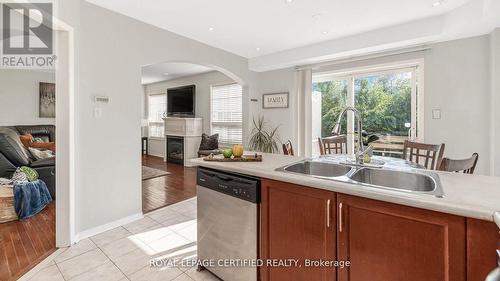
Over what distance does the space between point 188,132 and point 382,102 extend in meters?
4.73

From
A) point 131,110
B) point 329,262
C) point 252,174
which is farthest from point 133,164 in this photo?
point 329,262

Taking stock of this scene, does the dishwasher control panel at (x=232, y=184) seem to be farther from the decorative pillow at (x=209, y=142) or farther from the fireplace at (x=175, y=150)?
the fireplace at (x=175, y=150)

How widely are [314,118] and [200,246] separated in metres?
3.75

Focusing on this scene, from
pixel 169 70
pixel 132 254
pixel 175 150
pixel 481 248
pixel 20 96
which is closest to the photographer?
pixel 481 248

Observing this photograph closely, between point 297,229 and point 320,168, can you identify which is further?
point 320,168

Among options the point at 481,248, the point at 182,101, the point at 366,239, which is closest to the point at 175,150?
the point at 182,101

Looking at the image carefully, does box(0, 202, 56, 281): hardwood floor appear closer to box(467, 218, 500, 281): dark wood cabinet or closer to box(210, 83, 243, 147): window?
box(467, 218, 500, 281): dark wood cabinet

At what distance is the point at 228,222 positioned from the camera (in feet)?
5.68

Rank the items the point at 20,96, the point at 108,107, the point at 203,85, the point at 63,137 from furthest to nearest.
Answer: the point at 203,85
the point at 20,96
the point at 108,107
the point at 63,137

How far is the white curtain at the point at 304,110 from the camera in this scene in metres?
4.81

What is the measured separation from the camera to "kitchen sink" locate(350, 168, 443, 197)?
145cm

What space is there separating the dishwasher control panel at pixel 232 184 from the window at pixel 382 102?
2.63 m

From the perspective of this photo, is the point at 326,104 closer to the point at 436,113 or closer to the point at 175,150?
the point at 436,113

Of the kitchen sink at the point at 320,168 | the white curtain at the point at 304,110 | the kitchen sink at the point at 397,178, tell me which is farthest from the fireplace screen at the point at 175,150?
the kitchen sink at the point at 397,178
